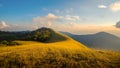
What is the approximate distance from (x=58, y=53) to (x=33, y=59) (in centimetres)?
739

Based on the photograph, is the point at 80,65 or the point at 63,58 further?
the point at 63,58

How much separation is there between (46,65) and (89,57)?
1080cm

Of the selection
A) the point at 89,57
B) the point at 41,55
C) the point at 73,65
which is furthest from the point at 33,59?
the point at 89,57

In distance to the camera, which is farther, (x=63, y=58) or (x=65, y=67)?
(x=63, y=58)

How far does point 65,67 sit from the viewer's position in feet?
115

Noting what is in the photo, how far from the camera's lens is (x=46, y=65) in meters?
35.7

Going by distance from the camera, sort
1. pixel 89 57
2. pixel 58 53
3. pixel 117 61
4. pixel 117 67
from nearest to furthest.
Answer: pixel 117 67 < pixel 117 61 < pixel 89 57 < pixel 58 53

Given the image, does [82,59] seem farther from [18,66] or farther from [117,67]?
[18,66]

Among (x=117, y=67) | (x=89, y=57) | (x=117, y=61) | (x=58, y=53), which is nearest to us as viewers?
(x=117, y=67)

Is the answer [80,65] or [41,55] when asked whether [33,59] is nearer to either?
[41,55]

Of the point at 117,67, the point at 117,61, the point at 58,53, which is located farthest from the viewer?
the point at 58,53

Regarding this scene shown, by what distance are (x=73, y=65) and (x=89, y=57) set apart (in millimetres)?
6348

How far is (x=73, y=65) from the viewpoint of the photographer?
35375mm

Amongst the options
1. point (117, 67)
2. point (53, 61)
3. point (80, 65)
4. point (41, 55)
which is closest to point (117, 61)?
point (117, 67)
